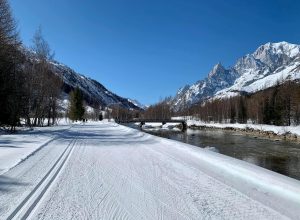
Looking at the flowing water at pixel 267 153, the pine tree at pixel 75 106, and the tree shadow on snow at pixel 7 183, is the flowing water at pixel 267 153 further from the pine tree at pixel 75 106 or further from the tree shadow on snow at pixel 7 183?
the pine tree at pixel 75 106

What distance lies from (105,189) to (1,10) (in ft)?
87.1

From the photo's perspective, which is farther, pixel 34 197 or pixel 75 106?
pixel 75 106

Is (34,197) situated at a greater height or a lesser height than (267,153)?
greater

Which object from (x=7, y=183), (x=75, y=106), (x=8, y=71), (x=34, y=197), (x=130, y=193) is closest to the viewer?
(x=34, y=197)

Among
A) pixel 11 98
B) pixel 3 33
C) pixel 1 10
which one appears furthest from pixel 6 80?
pixel 1 10

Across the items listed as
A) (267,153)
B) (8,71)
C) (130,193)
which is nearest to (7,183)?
(130,193)

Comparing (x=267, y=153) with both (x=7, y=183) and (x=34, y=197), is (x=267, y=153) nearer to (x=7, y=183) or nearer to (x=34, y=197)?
(x=7, y=183)

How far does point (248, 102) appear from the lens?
13662 cm

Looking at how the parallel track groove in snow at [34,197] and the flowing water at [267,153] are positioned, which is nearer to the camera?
the parallel track groove in snow at [34,197]

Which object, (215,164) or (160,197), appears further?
(215,164)

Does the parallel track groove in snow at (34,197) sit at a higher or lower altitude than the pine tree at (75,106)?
lower

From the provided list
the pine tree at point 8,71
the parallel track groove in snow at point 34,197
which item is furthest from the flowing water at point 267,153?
the pine tree at point 8,71

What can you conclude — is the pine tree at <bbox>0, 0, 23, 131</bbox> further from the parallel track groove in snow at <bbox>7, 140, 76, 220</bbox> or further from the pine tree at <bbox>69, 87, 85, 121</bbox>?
the pine tree at <bbox>69, 87, 85, 121</bbox>

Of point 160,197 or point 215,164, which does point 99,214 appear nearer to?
point 160,197
